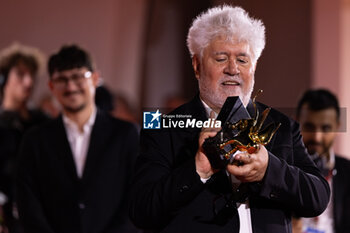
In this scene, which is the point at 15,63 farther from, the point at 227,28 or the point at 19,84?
the point at 227,28

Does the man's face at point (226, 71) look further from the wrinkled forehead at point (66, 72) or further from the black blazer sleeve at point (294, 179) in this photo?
Answer: the wrinkled forehead at point (66, 72)

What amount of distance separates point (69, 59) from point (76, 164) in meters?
0.31

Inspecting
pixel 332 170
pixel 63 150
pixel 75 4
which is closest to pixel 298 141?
pixel 332 170

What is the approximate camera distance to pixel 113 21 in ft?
13.1

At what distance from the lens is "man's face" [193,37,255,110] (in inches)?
36.5

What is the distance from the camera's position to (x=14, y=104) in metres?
2.31

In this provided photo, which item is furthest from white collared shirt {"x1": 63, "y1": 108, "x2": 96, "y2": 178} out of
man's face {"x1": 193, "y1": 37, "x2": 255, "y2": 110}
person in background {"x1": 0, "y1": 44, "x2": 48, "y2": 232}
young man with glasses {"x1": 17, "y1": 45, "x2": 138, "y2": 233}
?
man's face {"x1": 193, "y1": 37, "x2": 255, "y2": 110}

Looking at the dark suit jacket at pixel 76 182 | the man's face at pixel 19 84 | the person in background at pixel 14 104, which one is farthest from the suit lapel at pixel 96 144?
the man's face at pixel 19 84

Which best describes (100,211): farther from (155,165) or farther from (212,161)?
(212,161)

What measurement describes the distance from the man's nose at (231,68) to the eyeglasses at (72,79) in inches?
31.2

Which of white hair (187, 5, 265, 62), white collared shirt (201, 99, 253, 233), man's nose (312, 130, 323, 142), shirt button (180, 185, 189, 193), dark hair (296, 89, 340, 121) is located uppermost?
white hair (187, 5, 265, 62)

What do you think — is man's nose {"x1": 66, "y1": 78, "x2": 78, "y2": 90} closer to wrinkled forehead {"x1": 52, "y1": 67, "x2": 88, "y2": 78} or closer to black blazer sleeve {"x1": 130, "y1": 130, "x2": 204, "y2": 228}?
wrinkled forehead {"x1": 52, "y1": 67, "x2": 88, "y2": 78}

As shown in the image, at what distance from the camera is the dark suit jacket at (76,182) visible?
160 centimetres

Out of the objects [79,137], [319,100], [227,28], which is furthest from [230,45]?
[79,137]
